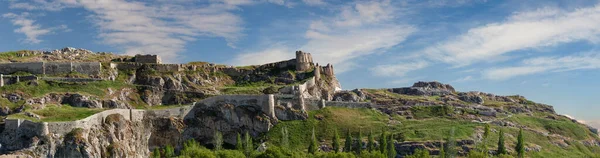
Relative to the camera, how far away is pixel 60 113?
11462cm

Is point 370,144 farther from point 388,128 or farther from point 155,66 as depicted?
point 155,66

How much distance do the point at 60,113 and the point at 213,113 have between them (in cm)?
3286

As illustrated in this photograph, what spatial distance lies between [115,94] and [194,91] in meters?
17.6

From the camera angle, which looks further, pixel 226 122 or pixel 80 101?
pixel 226 122

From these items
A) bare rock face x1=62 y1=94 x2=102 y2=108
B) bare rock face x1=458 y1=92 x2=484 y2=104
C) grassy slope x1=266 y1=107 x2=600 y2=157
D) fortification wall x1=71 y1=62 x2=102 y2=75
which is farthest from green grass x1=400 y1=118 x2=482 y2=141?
fortification wall x1=71 y1=62 x2=102 y2=75

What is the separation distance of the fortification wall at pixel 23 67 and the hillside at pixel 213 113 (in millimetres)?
209

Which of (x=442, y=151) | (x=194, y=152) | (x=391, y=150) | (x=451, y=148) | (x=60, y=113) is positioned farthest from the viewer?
(x=451, y=148)

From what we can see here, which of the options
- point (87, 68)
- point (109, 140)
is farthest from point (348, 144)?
point (87, 68)

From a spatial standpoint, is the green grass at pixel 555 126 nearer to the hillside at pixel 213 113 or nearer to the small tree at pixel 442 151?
the hillside at pixel 213 113

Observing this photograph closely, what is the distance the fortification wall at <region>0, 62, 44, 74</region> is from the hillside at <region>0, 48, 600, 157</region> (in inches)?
8.2

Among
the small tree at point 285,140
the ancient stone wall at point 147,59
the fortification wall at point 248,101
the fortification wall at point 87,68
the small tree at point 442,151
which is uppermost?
the ancient stone wall at point 147,59

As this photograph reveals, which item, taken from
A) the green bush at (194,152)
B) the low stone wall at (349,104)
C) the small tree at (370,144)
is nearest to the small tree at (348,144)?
the small tree at (370,144)

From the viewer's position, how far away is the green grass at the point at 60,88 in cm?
Answer: 12662

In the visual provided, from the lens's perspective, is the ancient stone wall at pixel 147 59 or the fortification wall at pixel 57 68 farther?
the ancient stone wall at pixel 147 59
